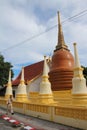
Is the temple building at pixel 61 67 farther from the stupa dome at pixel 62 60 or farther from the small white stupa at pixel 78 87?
the small white stupa at pixel 78 87

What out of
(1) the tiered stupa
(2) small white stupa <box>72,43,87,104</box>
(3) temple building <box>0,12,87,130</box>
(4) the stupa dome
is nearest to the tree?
(3) temple building <box>0,12,87,130</box>

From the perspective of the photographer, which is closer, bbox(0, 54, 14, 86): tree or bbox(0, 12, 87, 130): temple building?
bbox(0, 12, 87, 130): temple building

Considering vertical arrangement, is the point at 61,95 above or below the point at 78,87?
below

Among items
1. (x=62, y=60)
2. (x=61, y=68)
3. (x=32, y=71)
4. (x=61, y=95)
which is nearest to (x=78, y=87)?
Result: (x=61, y=95)

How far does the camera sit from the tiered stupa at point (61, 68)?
71.6 ft

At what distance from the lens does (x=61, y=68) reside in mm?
22656

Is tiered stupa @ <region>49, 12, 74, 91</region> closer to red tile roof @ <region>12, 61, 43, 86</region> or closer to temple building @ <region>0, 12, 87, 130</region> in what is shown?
temple building @ <region>0, 12, 87, 130</region>

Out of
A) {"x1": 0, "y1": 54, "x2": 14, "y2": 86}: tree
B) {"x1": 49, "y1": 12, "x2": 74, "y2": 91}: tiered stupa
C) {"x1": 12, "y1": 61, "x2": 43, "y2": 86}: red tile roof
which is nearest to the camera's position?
{"x1": 49, "y1": 12, "x2": 74, "y2": 91}: tiered stupa

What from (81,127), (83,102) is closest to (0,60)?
(83,102)

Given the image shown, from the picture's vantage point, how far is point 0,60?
3553cm

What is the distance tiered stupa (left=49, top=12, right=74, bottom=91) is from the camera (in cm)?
2181

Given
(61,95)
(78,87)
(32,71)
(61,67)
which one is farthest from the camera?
(32,71)

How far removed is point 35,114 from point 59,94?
165 inches

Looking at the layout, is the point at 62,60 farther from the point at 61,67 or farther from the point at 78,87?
the point at 78,87
